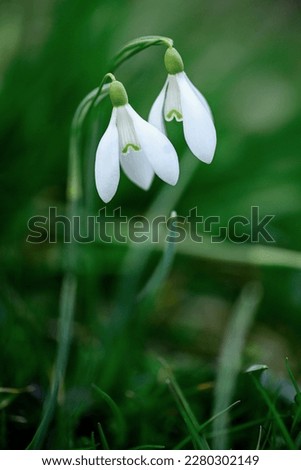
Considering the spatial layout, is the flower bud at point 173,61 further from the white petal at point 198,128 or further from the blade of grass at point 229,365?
the blade of grass at point 229,365

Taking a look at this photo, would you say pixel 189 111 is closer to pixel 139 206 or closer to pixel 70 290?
pixel 70 290

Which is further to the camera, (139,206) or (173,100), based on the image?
(139,206)

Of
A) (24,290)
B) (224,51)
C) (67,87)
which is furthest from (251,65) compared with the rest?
(24,290)

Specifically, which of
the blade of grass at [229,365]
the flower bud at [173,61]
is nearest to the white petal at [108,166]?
the flower bud at [173,61]

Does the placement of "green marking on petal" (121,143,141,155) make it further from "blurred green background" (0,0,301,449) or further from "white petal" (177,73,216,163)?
"blurred green background" (0,0,301,449)

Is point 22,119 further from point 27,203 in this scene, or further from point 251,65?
point 251,65

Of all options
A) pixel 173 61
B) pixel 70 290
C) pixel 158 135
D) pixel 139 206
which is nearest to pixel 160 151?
pixel 158 135
